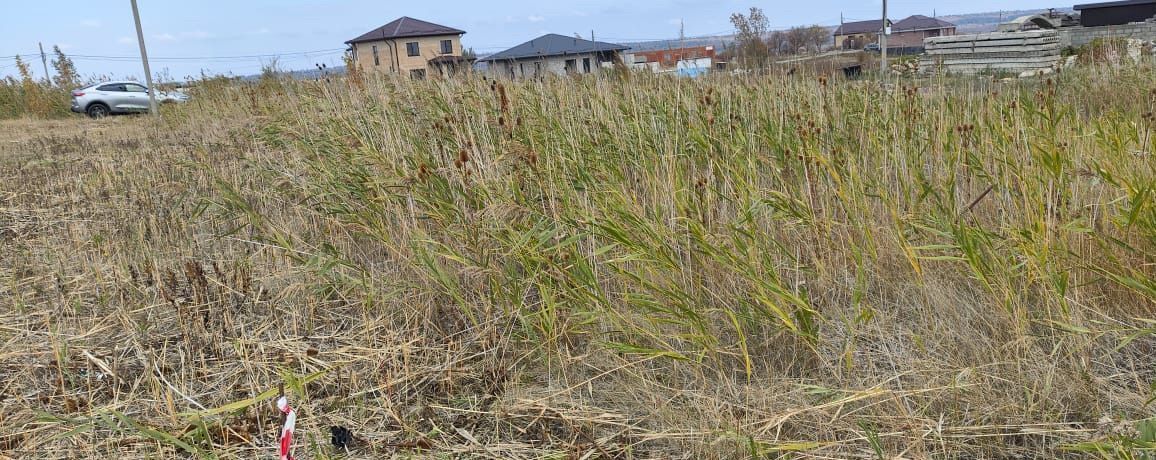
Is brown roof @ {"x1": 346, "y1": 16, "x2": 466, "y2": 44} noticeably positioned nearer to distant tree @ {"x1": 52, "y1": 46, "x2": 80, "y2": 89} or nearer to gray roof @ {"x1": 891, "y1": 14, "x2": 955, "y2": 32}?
distant tree @ {"x1": 52, "y1": 46, "x2": 80, "y2": 89}

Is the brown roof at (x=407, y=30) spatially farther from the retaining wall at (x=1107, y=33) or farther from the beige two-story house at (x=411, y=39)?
the retaining wall at (x=1107, y=33)

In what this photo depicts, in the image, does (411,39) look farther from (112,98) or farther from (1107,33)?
(1107,33)

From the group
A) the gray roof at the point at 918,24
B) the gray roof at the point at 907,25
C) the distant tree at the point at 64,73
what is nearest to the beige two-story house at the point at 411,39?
the distant tree at the point at 64,73

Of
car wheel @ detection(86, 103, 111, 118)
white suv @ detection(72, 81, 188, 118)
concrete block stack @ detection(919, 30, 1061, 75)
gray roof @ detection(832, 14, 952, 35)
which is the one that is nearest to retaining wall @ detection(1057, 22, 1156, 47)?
concrete block stack @ detection(919, 30, 1061, 75)

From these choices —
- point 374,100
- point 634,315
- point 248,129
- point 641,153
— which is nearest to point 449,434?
point 634,315

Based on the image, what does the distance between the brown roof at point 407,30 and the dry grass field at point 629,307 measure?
45457 millimetres

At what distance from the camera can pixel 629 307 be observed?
7.60 ft

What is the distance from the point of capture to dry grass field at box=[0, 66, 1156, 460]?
1751 millimetres

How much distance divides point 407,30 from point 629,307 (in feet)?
159

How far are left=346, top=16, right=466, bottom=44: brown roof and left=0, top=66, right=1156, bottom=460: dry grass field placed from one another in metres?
45.5

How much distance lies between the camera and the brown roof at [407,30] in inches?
1826

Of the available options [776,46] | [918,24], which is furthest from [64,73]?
[918,24]

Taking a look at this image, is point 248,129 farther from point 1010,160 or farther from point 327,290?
point 1010,160

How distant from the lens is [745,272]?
6.82 ft
